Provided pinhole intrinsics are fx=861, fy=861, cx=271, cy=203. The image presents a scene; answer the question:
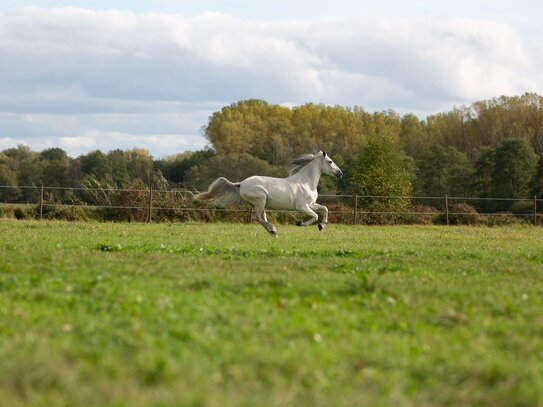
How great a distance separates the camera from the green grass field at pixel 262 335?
498 centimetres

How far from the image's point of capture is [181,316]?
702cm

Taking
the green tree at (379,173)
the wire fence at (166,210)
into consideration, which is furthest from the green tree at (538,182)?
the wire fence at (166,210)

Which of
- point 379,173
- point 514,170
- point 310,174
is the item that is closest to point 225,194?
point 310,174

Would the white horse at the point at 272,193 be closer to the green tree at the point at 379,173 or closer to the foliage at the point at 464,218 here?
the foliage at the point at 464,218

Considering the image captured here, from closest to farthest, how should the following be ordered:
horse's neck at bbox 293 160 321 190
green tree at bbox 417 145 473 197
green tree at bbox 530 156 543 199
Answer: horse's neck at bbox 293 160 321 190 → green tree at bbox 530 156 543 199 → green tree at bbox 417 145 473 197

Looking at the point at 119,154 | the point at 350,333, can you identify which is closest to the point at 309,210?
the point at 350,333

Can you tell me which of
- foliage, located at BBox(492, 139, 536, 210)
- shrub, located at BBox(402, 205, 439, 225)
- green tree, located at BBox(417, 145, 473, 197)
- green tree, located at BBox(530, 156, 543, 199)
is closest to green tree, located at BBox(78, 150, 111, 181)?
green tree, located at BBox(417, 145, 473, 197)

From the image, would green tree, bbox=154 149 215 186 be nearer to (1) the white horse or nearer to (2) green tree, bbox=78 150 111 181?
(2) green tree, bbox=78 150 111 181

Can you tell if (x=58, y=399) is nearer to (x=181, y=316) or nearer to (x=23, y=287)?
(x=181, y=316)

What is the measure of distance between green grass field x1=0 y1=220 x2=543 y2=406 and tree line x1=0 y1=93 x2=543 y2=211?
1514 inches

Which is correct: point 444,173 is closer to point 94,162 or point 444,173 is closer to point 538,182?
point 538,182

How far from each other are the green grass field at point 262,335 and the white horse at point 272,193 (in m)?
8.39

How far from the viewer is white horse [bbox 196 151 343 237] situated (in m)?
20.2

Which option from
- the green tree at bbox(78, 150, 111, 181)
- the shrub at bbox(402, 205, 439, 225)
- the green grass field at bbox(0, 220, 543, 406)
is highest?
the green tree at bbox(78, 150, 111, 181)
